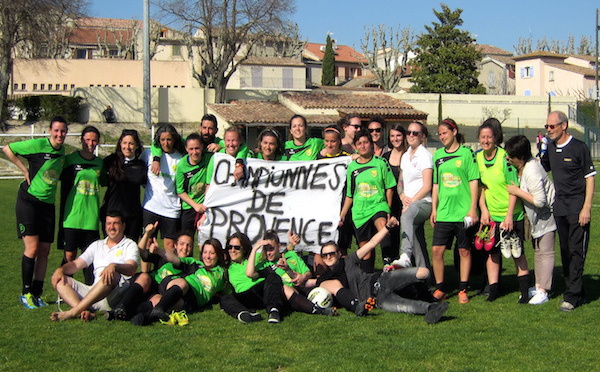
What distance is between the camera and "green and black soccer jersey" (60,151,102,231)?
7.73 m

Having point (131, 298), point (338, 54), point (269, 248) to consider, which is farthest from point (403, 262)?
point (338, 54)

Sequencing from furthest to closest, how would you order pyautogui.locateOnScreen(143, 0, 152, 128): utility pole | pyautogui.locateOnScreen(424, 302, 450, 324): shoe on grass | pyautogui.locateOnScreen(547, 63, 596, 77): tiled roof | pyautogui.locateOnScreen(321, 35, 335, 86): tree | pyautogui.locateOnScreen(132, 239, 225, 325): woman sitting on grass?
pyautogui.locateOnScreen(321, 35, 335, 86): tree → pyautogui.locateOnScreen(547, 63, 596, 77): tiled roof → pyautogui.locateOnScreen(143, 0, 152, 128): utility pole → pyautogui.locateOnScreen(132, 239, 225, 325): woman sitting on grass → pyautogui.locateOnScreen(424, 302, 450, 324): shoe on grass

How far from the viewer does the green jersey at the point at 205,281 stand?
7332 millimetres

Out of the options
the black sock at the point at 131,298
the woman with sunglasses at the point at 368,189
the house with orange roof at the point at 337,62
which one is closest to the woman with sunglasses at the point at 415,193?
the woman with sunglasses at the point at 368,189

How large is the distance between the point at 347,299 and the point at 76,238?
295 centimetres

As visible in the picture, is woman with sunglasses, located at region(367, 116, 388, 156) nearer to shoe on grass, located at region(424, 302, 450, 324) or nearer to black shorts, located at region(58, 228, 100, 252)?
shoe on grass, located at region(424, 302, 450, 324)

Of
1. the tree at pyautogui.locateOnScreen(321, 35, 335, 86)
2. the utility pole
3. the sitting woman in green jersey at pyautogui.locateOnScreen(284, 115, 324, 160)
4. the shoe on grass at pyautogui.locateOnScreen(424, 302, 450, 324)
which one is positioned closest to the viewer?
the shoe on grass at pyautogui.locateOnScreen(424, 302, 450, 324)

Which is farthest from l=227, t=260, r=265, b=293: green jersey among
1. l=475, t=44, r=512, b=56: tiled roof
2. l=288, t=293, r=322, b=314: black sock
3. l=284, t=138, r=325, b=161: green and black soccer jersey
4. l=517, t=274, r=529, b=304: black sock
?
l=475, t=44, r=512, b=56: tiled roof

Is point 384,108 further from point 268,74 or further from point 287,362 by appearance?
point 287,362

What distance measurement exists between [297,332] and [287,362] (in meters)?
0.93

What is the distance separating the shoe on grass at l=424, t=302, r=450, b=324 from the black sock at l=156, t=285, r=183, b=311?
237 cm

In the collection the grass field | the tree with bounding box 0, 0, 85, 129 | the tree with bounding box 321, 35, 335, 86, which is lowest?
the grass field

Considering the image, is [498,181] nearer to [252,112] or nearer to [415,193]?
[415,193]

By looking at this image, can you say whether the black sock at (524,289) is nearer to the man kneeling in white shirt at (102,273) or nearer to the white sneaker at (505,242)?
the white sneaker at (505,242)
